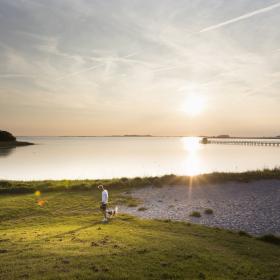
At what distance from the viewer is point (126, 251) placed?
16.4m

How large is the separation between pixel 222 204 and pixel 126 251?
2047 cm

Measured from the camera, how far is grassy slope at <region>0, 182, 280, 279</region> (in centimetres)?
1381

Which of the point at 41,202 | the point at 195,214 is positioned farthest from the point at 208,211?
the point at 41,202

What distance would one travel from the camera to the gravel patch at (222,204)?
2775 cm

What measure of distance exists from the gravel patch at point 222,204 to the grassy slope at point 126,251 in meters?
3.57

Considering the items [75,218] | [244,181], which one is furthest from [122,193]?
[244,181]

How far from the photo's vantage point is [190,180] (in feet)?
153

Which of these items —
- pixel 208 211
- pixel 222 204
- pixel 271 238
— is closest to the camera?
pixel 271 238

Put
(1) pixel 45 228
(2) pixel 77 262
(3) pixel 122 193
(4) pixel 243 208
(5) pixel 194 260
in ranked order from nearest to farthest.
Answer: (2) pixel 77 262 < (5) pixel 194 260 < (1) pixel 45 228 < (4) pixel 243 208 < (3) pixel 122 193

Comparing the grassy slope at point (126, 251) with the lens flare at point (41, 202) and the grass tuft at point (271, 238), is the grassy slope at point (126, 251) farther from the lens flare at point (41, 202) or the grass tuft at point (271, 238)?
the lens flare at point (41, 202)

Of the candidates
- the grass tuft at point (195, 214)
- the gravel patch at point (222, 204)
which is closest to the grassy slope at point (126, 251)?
the gravel patch at point (222, 204)

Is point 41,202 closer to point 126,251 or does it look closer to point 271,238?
point 126,251

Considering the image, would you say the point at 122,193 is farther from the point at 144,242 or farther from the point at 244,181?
the point at 144,242

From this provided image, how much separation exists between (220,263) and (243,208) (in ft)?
58.9
